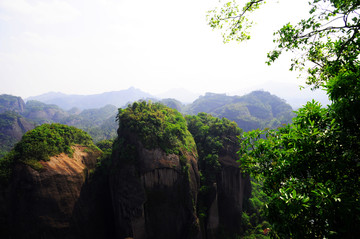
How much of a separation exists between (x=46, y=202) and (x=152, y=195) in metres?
8.28

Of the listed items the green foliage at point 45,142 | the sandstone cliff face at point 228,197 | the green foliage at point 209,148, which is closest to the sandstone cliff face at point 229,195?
the sandstone cliff face at point 228,197

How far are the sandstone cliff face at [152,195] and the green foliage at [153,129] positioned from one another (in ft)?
2.63

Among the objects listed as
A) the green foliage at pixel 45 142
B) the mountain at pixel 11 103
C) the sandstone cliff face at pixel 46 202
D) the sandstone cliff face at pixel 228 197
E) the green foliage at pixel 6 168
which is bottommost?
the sandstone cliff face at pixel 228 197

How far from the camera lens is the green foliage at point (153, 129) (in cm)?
1764

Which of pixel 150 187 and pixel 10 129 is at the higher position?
pixel 10 129

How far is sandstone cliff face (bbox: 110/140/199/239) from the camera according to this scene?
15.9 m

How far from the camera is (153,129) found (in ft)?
59.6

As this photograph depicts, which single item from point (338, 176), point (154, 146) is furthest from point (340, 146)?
point (154, 146)

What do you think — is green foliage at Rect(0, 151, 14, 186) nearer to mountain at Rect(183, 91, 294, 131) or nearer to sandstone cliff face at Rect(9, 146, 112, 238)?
sandstone cliff face at Rect(9, 146, 112, 238)

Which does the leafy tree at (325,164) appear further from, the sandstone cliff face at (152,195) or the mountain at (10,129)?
the mountain at (10,129)

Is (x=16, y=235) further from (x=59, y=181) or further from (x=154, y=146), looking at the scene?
(x=154, y=146)

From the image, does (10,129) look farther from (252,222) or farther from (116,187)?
(252,222)

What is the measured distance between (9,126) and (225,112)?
118 meters

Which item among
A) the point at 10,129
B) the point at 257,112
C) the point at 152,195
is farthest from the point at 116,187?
the point at 257,112
